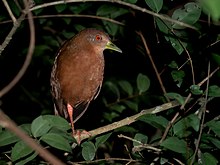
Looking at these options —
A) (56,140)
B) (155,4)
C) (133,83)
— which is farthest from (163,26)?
(133,83)

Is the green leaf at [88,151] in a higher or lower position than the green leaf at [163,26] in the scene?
lower

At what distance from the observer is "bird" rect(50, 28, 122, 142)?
3533 millimetres

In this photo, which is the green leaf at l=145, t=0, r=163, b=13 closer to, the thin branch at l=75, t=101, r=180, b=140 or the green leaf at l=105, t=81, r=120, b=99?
the thin branch at l=75, t=101, r=180, b=140

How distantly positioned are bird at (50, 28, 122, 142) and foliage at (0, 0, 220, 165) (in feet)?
0.75


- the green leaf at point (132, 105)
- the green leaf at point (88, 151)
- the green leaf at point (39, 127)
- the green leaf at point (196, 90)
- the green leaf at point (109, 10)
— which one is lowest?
the green leaf at point (132, 105)

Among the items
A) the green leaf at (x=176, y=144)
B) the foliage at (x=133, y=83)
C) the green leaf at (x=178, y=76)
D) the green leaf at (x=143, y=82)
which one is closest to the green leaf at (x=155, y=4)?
the foliage at (x=133, y=83)

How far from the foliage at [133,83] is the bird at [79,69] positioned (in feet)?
0.75

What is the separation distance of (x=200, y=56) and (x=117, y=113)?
1.73 metres

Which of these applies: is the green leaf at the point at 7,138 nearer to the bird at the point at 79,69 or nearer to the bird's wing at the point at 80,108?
the bird at the point at 79,69

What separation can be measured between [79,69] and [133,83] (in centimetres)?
193

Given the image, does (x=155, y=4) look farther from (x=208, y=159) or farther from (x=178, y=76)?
(x=208, y=159)

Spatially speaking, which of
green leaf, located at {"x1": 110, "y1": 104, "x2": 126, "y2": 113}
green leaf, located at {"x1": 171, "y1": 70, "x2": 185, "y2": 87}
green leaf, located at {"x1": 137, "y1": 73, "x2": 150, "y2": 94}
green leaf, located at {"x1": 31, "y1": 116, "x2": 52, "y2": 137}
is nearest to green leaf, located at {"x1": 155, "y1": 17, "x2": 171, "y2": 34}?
green leaf, located at {"x1": 171, "y1": 70, "x2": 185, "y2": 87}

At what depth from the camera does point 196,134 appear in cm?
260

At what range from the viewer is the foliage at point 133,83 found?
2.38m
